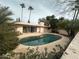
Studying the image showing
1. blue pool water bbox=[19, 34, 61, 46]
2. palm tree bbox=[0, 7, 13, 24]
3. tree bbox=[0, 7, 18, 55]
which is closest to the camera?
tree bbox=[0, 7, 18, 55]

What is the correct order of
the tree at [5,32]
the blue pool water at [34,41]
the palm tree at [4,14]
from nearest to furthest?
the tree at [5,32] → the palm tree at [4,14] → the blue pool water at [34,41]

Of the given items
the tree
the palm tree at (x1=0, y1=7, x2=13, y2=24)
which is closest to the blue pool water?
the tree

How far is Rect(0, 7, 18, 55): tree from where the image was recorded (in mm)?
8836

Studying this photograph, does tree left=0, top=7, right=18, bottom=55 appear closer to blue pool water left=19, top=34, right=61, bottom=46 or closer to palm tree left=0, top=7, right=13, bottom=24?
palm tree left=0, top=7, right=13, bottom=24

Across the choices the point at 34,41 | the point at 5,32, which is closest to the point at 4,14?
the point at 5,32

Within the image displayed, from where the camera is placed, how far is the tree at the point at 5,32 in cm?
884

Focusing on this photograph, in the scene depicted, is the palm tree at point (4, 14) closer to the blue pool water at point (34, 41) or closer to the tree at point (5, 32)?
the tree at point (5, 32)

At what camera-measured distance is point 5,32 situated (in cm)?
902

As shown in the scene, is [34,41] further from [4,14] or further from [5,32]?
[5,32]

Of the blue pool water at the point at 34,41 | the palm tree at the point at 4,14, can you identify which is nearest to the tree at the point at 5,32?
the palm tree at the point at 4,14

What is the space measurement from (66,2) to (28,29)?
110 feet

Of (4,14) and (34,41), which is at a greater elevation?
(4,14)

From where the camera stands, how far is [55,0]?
4742mm

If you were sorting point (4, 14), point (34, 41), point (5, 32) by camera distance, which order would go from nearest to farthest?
1. point (5, 32)
2. point (4, 14)
3. point (34, 41)
